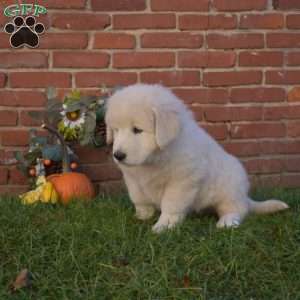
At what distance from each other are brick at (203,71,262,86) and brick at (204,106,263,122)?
0.22 meters

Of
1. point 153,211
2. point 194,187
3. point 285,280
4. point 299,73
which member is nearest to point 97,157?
point 153,211

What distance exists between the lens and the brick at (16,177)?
4.85 m

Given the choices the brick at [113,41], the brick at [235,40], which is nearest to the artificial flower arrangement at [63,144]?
the brick at [113,41]

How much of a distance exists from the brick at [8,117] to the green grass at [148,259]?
121cm

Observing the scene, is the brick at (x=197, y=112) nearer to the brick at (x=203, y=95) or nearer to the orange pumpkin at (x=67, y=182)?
the brick at (x=203, y=95)

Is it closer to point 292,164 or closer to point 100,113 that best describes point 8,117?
point 100,113

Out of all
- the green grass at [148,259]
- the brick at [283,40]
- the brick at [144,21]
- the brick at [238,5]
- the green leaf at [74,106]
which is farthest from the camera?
the brick at [283,40]

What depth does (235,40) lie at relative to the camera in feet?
16.1

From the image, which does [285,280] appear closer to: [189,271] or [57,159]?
[189,271]

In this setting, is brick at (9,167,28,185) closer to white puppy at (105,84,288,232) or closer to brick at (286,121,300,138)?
white puppy at (105,84,288,232)

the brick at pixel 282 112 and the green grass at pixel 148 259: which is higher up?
the brick at pixel 282 112

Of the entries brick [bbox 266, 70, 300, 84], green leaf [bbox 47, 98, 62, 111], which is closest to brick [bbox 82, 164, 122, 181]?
green leaf [bbox 47, 98, 62, 111]

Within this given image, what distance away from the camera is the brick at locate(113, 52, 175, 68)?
15.8 feet

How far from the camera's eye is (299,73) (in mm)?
5051
